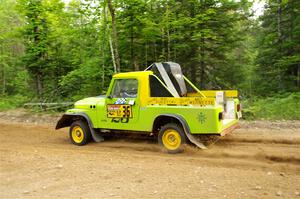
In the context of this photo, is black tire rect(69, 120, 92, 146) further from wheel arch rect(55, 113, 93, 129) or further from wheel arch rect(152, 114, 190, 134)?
wheel arch rect(152, 114, 190, 134)

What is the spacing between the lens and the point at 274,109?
11930 mm

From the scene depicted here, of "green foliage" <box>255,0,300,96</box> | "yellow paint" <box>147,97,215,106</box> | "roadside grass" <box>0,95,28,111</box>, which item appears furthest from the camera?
"roadside grass" <box>0,95,28,111</box>

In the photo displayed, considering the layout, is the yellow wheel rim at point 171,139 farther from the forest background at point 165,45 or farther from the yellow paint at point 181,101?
the forest background at point 165,45

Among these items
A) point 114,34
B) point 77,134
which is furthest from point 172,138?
point 114,34

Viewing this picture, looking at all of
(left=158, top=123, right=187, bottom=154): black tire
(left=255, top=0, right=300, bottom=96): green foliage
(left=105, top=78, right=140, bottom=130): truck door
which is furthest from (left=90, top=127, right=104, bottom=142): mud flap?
(left=255, top=0, right=300, bottom=96): green foliage

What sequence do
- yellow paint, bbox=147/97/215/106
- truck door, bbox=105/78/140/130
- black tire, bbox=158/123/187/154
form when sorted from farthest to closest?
truck door, bbox=105/78/140/130 < black tire, bbox=158/123/187/154 < yellow paint, bbox=147/97/215/106

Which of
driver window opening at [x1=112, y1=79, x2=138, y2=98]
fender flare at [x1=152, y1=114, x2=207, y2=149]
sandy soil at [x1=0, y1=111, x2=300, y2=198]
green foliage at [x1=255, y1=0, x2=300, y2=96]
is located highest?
green foliage at [x1=255, y1=0, x2=300, y2=96]

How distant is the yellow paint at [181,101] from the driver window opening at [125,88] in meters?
0.53

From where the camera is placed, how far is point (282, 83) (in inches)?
611

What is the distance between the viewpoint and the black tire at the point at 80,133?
876 centimetres

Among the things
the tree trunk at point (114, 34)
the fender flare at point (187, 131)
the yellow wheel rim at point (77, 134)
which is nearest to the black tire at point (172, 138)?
the fender flare at point (187, 131)

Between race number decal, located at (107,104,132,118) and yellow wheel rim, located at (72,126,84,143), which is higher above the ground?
race number decal, located at (107,104,132,118)

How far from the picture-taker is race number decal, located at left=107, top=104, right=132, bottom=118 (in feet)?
26.2

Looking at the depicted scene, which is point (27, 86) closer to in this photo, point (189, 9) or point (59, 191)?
point (189, 9)
